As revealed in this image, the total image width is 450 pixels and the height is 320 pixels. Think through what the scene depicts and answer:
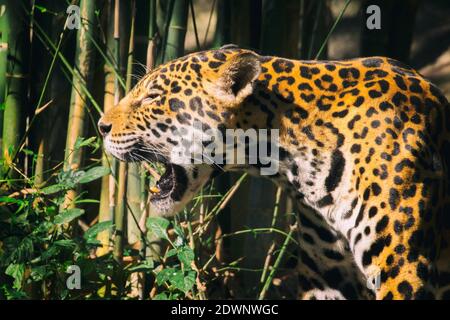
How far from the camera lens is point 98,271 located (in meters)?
6.04

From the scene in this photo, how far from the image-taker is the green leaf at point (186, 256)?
5.75 m

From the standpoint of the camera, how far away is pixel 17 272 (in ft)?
18.3

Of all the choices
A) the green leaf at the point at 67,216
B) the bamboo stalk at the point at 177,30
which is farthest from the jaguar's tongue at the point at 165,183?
the bamboo stalk at the point at 177,30

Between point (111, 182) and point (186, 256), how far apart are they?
0.95 m

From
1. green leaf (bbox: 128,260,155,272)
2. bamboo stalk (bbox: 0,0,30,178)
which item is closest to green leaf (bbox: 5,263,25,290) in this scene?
green leaf (bbox: 128,260,155,272)

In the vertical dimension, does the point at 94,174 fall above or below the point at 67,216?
above

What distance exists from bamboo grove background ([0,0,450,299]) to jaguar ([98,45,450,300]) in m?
0.37

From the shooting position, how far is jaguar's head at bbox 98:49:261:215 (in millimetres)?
5293

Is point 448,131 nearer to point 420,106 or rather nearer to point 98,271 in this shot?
point 420,106

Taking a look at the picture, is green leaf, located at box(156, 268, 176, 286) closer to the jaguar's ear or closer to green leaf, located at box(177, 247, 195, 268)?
green leaf, located at box(177, 247, 195, 268)

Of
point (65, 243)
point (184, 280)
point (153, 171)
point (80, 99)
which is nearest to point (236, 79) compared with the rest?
point (153, 171)

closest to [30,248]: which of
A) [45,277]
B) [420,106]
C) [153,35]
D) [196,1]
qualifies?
[45,277]

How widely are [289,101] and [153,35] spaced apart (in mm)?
1148

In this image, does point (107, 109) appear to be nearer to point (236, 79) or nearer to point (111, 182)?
point (111, 182)
